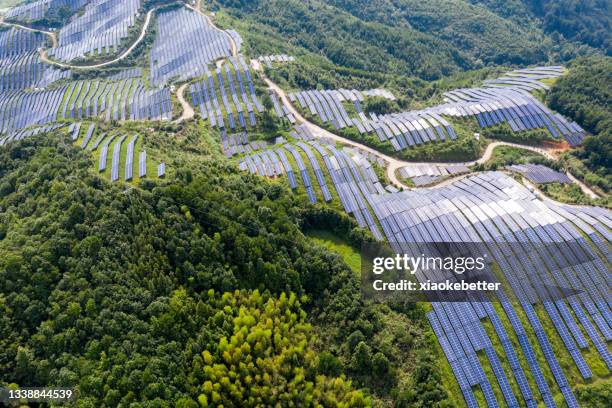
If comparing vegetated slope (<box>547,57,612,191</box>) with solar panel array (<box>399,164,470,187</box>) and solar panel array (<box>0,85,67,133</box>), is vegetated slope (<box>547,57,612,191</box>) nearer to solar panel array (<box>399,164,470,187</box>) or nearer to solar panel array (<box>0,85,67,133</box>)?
solar panel array (<box>399,164,470,187</box>)

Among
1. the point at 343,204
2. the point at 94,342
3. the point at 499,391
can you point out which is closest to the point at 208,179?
the point at 343,204

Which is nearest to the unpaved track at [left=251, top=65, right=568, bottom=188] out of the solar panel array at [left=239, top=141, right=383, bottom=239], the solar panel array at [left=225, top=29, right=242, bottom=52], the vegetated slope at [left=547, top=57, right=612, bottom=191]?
the solar panel array at [left=239, top=141, right=383, bottom=239]

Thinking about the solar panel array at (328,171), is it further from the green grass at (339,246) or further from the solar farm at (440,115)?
the solar farm at (440,115)

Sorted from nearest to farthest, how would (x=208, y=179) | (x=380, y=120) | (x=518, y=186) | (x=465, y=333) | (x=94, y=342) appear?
(x=94, y=342) < (x=465, y=333) < (x=208, y=179) < (x=518, y=186) < (x=380, y=120)

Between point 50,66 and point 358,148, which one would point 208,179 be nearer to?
point 358,148

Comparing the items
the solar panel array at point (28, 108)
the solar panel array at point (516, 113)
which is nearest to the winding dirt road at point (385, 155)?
the solar panel array at point (516, 113)

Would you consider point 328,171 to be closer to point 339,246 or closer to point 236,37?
point 339,246

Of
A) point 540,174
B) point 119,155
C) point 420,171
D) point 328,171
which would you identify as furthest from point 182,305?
point 540,174
